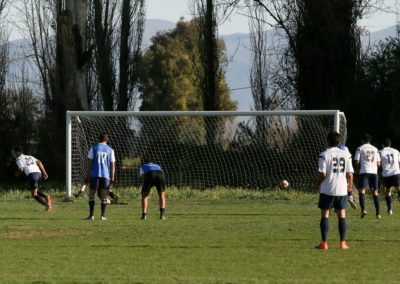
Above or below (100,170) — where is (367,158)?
above

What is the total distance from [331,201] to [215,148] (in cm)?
1909

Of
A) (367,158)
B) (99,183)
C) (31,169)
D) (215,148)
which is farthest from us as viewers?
(215,148)

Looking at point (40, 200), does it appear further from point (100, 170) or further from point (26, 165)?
point (100, 170)

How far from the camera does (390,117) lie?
3831cm

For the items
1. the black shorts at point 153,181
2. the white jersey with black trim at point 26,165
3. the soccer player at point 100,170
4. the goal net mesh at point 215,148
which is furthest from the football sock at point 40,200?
the goal net mesh at point 215,148

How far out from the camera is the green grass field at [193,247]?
13539 mm

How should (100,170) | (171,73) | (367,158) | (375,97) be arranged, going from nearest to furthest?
(100,170) < (367,158) < (375,97) < (171,73)

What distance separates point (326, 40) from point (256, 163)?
28.5ft

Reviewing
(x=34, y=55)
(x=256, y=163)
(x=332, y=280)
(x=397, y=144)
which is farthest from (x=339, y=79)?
(x=332, y=280)

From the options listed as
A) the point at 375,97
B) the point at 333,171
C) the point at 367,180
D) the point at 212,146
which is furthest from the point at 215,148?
the point at 333,171

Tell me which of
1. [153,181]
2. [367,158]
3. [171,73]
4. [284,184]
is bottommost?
[284,184]

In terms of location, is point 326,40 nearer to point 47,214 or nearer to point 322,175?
point 47,214

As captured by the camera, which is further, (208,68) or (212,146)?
(208,68)

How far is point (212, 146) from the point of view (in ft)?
118
